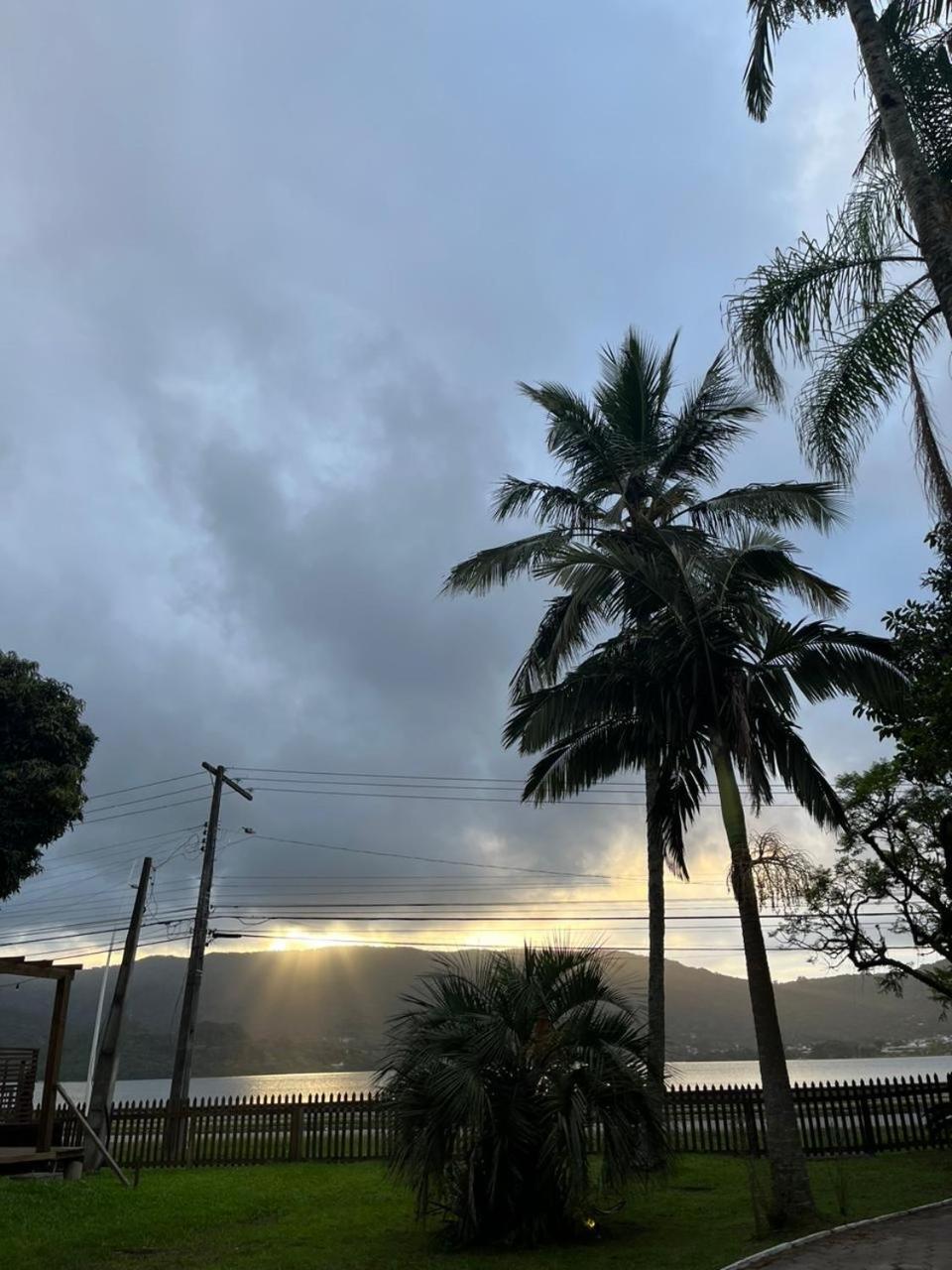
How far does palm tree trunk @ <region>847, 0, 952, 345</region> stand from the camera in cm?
867

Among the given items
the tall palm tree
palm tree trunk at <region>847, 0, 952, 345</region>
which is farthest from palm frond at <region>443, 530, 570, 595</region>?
palm tree trunk at <region>847, 0, 952, 345</region>

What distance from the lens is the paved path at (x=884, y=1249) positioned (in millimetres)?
7270

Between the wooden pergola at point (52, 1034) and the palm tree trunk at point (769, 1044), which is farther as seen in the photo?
the wooden pergola at point (52, 1034)

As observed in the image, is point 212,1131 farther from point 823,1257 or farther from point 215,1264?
point 823,1257

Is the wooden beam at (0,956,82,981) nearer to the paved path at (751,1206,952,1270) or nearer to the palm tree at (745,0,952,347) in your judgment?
the paved path at (751,1206,952,1270)

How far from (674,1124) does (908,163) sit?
666 inches

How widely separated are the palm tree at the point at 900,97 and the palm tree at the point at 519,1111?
8.51 meters

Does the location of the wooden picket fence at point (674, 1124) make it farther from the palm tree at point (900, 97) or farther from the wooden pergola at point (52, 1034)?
the palm tree at point (900, 97)

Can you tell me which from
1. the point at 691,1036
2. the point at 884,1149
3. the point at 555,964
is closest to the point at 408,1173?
the point at 555,964

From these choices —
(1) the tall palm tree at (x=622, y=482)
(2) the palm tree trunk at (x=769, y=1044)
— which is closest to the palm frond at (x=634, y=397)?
(1) the tall palm tree at (x=622, y=482)

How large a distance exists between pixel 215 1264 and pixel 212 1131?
12.5 meters

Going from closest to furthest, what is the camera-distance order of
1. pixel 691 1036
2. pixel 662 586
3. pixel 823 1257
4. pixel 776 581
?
1. pixel 823 1257
2. pixel 662 586
3. pixel 776 581
4. pixel 691 1036

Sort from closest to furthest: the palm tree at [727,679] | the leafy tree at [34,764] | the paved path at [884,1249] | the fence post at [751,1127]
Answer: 1. the paved path at [884,1249]
2. the palm tree at [727,679]
3. the leafy tree at [34,764]
4. the fence post at [751,1127]

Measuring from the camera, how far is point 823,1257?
777 centimetres
